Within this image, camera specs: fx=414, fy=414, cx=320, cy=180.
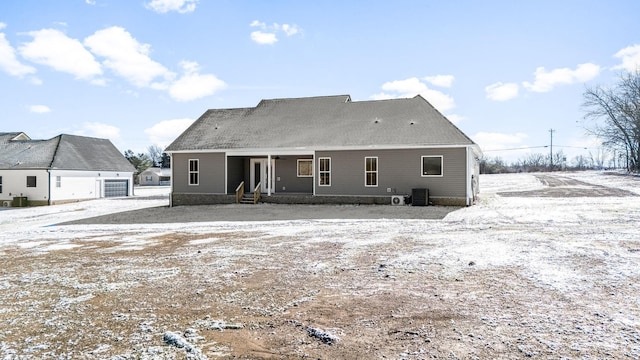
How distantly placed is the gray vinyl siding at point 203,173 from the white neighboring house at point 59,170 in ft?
33.5

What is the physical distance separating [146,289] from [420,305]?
13.0ft

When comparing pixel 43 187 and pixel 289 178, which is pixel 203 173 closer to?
pixel 289 178

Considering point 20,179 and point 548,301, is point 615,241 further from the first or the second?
point 20,179

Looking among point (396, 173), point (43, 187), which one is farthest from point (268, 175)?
point (43, 187)

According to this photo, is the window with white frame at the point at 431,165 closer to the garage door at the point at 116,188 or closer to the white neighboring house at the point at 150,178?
the garage door at the point at 116,188

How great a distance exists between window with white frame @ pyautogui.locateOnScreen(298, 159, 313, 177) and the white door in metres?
1.46

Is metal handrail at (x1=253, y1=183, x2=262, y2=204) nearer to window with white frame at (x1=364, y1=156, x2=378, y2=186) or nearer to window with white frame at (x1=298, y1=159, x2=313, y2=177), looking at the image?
window with white frame at (x1=298, y1=159, x2=313, y2=177)

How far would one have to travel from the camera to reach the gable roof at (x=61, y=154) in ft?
90.8

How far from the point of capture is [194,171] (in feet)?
74.6

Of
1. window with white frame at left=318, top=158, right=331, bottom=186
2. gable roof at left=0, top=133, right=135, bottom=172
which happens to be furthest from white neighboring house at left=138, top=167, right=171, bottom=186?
window with white frame at left=318, top=158, right=331, bottom=186

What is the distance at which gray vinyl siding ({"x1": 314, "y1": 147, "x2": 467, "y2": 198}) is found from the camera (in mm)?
18531

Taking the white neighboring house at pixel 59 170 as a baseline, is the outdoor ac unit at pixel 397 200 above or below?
below

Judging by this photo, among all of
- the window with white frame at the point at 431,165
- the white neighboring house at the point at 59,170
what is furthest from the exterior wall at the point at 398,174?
the white neighboring house at the point at 59,170

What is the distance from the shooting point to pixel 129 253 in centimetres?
919
